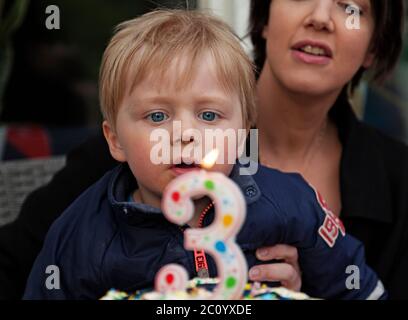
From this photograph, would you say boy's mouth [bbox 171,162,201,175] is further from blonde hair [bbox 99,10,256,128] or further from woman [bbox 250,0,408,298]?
woman [bbox 250,0,408,298]

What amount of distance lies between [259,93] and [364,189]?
13.0 inches

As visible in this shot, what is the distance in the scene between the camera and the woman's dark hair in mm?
1728

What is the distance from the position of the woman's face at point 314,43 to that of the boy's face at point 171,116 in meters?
0.32

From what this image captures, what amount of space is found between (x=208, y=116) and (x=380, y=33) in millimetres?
673

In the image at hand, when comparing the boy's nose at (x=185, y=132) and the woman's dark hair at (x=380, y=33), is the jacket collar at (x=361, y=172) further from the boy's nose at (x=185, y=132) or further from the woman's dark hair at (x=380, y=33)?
the boy's nose at (x=185, y=132)

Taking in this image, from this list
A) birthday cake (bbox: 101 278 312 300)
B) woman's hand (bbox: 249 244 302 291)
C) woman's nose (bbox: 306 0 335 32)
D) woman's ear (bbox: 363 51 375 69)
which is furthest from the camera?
woman's ear (bbox: 363 51 375 69)

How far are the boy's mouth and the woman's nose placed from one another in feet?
1.66

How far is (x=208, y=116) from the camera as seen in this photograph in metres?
1.25

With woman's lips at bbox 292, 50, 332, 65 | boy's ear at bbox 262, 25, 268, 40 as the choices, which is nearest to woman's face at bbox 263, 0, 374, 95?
woman's lips at bbox 292, 50, 332, 65

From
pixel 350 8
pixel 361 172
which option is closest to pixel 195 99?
pixel 350 8

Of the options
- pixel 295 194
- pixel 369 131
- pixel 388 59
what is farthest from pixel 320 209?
pixel 388 59

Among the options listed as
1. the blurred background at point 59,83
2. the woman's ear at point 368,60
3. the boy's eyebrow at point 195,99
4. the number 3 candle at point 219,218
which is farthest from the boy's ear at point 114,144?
the blurred background at point 59,83

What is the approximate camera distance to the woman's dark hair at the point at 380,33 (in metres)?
1.73
